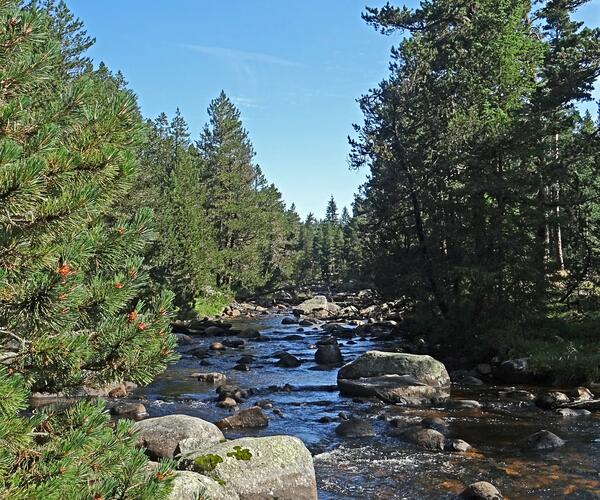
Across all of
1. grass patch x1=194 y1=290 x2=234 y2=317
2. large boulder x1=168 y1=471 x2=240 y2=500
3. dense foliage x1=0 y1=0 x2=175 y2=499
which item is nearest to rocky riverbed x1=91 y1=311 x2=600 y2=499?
large boulder x1=168 y1=471 x2=240 y2=500

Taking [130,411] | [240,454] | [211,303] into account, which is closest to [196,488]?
[240,454]

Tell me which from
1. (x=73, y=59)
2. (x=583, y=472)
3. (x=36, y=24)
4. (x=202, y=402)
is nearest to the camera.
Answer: (x=36, y=24)

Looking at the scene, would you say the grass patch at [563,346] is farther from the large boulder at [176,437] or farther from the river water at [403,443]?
the large boulder at [176,437]

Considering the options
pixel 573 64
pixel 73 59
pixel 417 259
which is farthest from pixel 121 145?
pixel 73 59

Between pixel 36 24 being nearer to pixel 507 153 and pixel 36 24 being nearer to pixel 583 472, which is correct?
pixel 583 472

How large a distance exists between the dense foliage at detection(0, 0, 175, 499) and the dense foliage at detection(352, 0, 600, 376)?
16309 millimetres

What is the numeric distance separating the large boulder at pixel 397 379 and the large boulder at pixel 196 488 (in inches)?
344

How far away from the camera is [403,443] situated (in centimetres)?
1220

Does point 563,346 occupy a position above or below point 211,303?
below

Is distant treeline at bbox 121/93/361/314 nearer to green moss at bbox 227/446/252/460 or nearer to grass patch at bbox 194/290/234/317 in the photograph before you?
grass patch at bbox 194/290/234/317

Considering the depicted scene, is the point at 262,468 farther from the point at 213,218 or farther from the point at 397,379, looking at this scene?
the point at 213,218

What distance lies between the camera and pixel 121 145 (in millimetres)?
4043

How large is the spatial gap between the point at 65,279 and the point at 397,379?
14.9 meters

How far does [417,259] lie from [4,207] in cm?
2234
